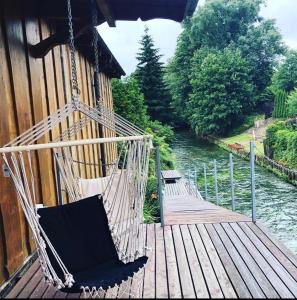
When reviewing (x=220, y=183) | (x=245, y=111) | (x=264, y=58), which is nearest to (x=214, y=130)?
(x=245, y=111)

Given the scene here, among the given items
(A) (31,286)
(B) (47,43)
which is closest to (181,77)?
(B) (47,43)

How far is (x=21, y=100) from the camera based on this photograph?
3104 mm

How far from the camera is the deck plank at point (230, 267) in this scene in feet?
7.68

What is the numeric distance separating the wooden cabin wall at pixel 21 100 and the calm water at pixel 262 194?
5479 mm

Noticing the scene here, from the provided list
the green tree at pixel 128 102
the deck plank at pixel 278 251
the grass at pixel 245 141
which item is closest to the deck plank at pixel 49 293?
the deck plank at pixel 278 251

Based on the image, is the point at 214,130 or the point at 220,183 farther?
the point at 214,130

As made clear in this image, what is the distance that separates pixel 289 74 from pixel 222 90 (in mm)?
4316

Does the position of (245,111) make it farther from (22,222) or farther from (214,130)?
(22,222)

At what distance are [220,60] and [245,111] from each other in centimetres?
402

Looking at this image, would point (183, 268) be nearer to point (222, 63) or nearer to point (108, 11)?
point (108, 11)

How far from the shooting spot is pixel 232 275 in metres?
2.59

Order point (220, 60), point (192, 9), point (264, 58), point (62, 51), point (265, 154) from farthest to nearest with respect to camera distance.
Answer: point (264, 58), point (220, 60), point (265, 154), point (62, 51), point (192, 9)

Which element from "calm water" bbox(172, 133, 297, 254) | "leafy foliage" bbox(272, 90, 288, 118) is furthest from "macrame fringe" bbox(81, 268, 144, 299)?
"leafy foliage" bbox(272, 90, 288, 118)

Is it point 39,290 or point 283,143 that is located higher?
point 39,290
